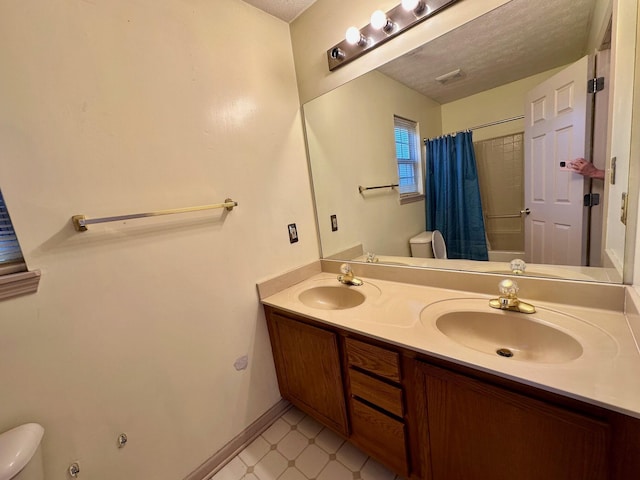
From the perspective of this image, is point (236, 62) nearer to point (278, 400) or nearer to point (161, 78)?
point (161, 78)

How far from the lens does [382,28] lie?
1241 mm

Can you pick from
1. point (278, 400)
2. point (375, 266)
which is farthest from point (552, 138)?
point (278, 400)

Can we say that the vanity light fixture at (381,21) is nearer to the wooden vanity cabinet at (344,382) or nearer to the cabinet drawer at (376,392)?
the wooden vanity cabinet at (344,382)

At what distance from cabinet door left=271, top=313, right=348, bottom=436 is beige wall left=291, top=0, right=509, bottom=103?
1.39m

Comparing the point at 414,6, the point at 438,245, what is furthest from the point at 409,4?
the point at 438,245

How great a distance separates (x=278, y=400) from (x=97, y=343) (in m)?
1.06

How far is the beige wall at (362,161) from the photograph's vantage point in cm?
147

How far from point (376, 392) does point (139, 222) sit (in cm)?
121

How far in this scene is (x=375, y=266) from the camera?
159 cm

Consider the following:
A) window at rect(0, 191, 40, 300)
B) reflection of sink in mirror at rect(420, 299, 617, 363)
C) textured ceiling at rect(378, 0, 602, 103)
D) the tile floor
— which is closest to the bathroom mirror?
textured ceiling at rect(378, 0, 602, 103)

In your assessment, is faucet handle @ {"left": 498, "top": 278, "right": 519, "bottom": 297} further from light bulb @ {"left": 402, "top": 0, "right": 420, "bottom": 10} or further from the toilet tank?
light bulb @ {"left": 402, "top": 0, "right": 420, "bottom": 10}

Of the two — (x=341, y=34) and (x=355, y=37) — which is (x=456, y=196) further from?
(x=341, y=34)

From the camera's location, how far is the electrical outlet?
165 cm

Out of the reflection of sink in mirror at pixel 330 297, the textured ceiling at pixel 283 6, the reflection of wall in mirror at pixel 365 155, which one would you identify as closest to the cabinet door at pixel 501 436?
the reflection of sink in mirror at pixel 330 297
